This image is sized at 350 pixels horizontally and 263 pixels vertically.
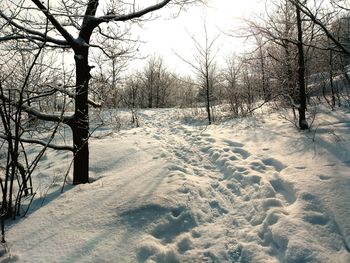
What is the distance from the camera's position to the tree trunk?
5312mm

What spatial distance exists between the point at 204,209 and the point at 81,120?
257cm

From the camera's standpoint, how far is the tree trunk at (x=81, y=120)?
531 cm

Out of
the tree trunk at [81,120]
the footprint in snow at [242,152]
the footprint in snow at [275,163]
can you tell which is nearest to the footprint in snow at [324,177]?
the footprint in snow at [275,163]

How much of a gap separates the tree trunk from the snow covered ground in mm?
313

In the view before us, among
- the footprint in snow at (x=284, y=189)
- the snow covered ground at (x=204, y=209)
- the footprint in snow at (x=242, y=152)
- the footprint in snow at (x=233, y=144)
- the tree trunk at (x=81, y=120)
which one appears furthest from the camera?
the footprint in snow at (x=233, y=144)

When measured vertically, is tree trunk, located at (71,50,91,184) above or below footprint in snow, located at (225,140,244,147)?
above

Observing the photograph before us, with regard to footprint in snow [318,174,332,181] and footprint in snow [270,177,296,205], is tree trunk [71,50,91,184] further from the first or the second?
footprint in snow [318,174,332,181]

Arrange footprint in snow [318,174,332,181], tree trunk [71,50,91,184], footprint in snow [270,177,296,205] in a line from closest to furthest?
footprint in snow [270,177,296,205] → footprint in snow [318,174,332,181] → tree trunk [71,50,91,184]

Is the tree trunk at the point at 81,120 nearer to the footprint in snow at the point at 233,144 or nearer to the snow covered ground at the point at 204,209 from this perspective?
the snow covered ground at the point at 204,209

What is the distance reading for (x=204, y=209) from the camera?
4344 mm

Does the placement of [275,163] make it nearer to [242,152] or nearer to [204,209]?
[242,152]

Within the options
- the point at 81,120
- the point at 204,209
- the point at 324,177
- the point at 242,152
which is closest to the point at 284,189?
the point at 324,177

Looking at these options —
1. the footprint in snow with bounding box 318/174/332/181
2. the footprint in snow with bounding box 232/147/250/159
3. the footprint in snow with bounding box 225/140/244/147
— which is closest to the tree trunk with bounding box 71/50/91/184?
the footprint in snow with bounding box 232/147/250/159

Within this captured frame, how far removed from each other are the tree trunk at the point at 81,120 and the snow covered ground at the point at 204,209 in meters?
0.31
